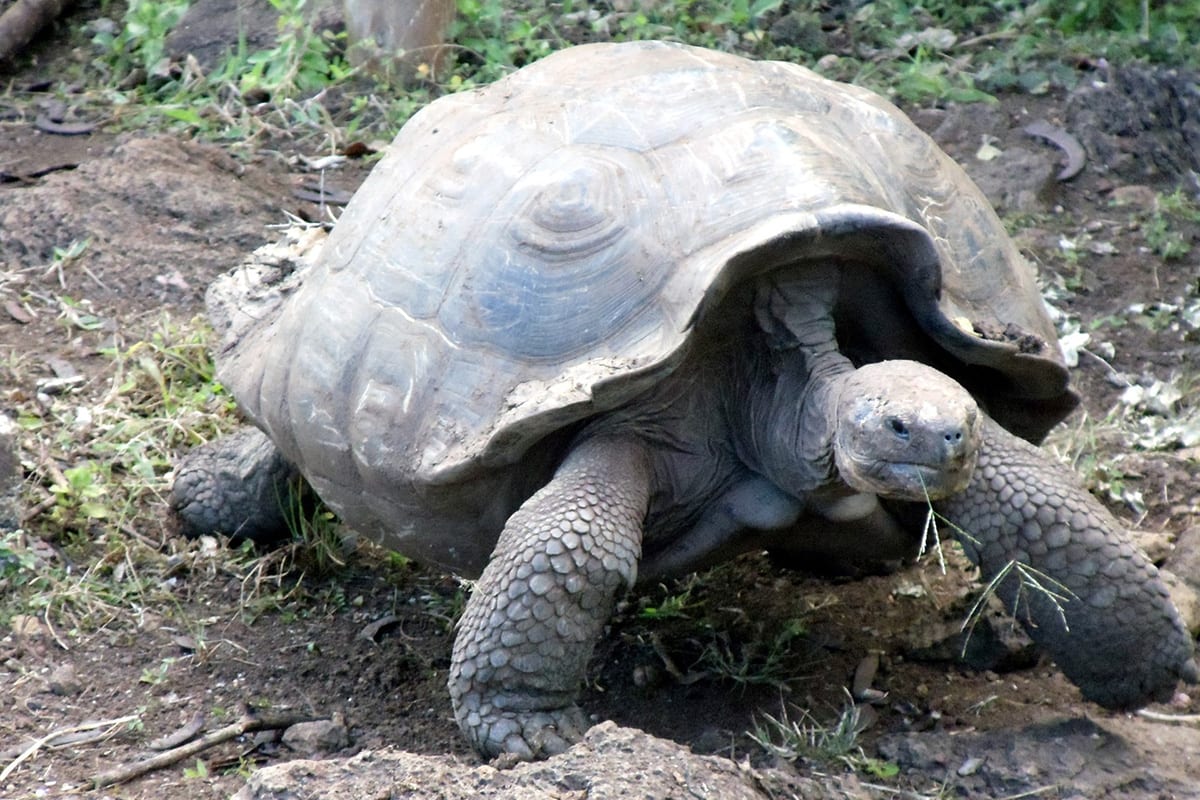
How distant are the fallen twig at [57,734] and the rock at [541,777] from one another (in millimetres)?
1066

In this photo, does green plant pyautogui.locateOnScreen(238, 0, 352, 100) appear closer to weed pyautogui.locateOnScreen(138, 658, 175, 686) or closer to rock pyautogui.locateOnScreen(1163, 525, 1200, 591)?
weed pyautogui.locateOnScreen(138, 658, 175, 686)

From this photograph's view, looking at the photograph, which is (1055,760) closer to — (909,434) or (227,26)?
(909,434)

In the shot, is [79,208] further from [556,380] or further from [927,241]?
[927,241]

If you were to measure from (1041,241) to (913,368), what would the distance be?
329 centimetres

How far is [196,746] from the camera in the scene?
3557mm

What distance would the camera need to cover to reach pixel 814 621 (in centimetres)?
419

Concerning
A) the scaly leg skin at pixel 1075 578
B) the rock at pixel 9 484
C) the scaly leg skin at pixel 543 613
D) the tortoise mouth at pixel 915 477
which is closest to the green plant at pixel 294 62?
the rock at pixel 9 484

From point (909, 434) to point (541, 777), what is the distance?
103 centimetres

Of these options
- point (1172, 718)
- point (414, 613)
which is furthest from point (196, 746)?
point (1172, 718)

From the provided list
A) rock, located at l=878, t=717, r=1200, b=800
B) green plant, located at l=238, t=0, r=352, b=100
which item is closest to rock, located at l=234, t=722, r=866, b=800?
rock, located at l=878, t=717, r=1200, b=800

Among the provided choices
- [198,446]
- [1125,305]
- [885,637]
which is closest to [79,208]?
[198,446]

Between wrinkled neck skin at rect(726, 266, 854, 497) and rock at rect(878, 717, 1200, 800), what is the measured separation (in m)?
0.66

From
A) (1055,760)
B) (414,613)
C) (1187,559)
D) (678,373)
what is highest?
(678,373)

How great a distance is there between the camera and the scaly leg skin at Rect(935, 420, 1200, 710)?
340 centimetres
